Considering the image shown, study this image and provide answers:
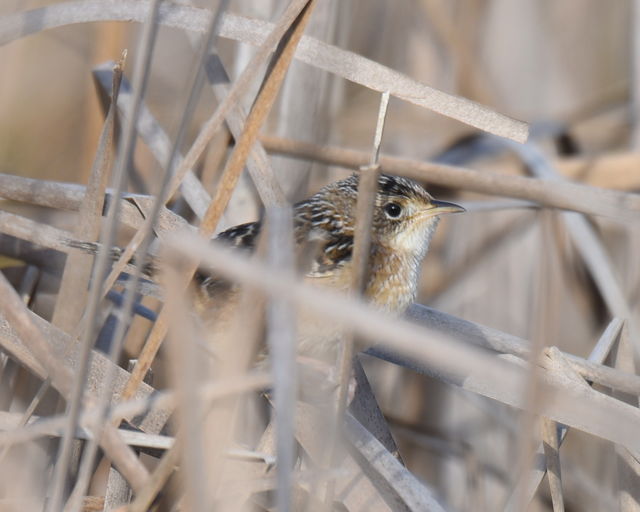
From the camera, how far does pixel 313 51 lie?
7.72 ft

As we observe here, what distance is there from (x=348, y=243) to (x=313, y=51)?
695 mm

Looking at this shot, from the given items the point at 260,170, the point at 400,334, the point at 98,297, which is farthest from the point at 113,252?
the point at 400,334

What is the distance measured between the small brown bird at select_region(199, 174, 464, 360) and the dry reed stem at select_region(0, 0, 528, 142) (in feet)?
1.84

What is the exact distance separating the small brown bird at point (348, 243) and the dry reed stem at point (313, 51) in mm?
562

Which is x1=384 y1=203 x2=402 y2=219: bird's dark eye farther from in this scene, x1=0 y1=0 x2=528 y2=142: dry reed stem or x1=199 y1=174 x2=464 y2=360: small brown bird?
x1=0 y1=0 x2=528 y2=142: dry reed stem

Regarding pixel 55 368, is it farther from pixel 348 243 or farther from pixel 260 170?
pixel 348 243

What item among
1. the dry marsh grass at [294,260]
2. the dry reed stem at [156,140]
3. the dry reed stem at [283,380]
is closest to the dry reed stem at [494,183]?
the dry marsh grass at [294,260]

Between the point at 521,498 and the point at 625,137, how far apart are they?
3.20 metres

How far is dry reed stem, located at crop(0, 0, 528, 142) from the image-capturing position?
2.05 m

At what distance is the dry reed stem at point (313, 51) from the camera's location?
205cm

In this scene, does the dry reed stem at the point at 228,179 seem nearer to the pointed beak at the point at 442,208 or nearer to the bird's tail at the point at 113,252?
the bird's tail at the point at 113,252

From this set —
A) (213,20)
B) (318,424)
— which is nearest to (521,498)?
(318,424)

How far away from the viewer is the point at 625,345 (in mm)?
2656

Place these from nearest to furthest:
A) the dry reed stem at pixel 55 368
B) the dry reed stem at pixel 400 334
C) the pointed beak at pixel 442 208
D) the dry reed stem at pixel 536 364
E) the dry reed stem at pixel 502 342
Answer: the dry reed stem at pixel 400 334 → the dry reed stem at pixel 536 364 → the dry reed stem at pixel 55 368 → the dry reed stem at pixel 502 342 → the pointed beak at pixel 442 208
